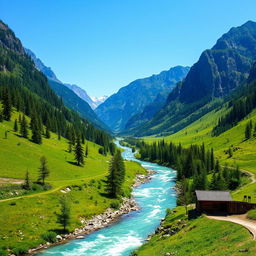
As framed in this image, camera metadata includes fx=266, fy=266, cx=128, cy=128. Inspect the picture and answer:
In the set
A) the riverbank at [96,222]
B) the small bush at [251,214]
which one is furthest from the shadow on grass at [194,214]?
the riverbank at [96,222]

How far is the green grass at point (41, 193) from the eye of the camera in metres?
55.1

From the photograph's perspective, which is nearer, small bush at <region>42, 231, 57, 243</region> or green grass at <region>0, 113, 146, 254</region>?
small bush at <region>42, 231, 57, 243</region>

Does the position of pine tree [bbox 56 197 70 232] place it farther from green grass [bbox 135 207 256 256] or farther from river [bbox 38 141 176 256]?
green grass [bbox 135 207 256 256]

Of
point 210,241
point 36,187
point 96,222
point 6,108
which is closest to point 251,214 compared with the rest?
point 210,241

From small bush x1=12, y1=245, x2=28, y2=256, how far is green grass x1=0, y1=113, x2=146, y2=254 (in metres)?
0.45

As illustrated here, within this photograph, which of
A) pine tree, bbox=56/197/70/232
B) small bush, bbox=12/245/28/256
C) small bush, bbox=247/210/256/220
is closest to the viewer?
small bush, bbox=247/210/256/220

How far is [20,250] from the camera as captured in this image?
48781 millimetres

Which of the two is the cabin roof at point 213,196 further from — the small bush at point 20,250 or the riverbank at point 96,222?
the small bush at point 20,250

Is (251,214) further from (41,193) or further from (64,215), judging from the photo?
(41,193)

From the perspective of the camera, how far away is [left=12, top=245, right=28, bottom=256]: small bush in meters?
48.1

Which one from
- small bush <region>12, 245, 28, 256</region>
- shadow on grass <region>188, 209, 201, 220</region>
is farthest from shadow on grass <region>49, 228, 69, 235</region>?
shadow on grass <region>188, 209, 201, 220</region>

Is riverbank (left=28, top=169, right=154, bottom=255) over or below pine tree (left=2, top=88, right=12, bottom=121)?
below

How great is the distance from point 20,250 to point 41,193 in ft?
80.9

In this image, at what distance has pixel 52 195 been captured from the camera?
72562mm
